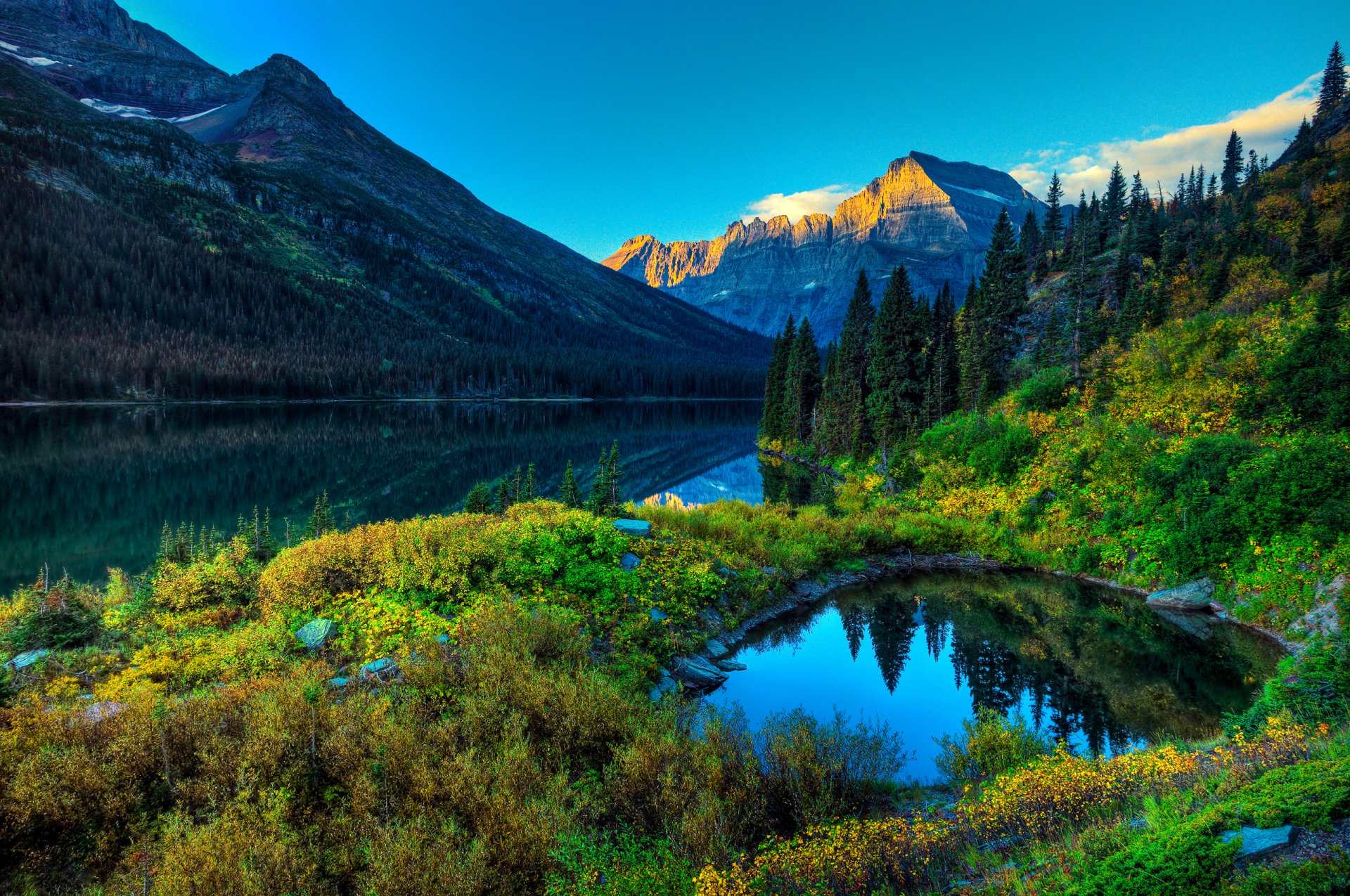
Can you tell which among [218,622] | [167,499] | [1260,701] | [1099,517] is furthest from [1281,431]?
[167,499]

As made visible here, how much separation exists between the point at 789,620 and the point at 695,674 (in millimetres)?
6073

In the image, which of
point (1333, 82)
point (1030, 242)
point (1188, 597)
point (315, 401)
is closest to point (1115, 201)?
point (1030, 242)

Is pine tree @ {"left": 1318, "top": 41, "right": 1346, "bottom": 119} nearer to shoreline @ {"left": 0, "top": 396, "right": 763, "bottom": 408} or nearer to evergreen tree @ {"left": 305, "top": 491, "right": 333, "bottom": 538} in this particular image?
evergreen tree @ {"left": 305, "top": 491, "right": 333, "bottom": 538}

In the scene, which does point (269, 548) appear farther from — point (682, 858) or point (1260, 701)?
point (1260, 701)

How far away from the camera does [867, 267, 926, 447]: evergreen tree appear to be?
153ft

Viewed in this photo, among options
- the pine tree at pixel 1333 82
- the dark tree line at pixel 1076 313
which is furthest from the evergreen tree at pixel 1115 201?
the pine tree at pixel 1333 82

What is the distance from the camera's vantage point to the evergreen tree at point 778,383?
76.3 meters

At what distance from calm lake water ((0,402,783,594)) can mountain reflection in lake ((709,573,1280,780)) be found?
21.6 meters

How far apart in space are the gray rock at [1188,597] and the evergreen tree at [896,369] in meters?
24.8

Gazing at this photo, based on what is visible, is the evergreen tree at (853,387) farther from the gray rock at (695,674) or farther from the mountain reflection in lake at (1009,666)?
the gray rock at (695,674)

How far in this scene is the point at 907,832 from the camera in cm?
704

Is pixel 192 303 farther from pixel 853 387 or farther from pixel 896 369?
pixel 896 369

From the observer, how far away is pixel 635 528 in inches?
824

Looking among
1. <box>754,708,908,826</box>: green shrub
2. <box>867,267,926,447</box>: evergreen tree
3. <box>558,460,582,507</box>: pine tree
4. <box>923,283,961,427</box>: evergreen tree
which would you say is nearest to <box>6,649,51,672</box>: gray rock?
<box>754,708,908,826</box>: green shrub
